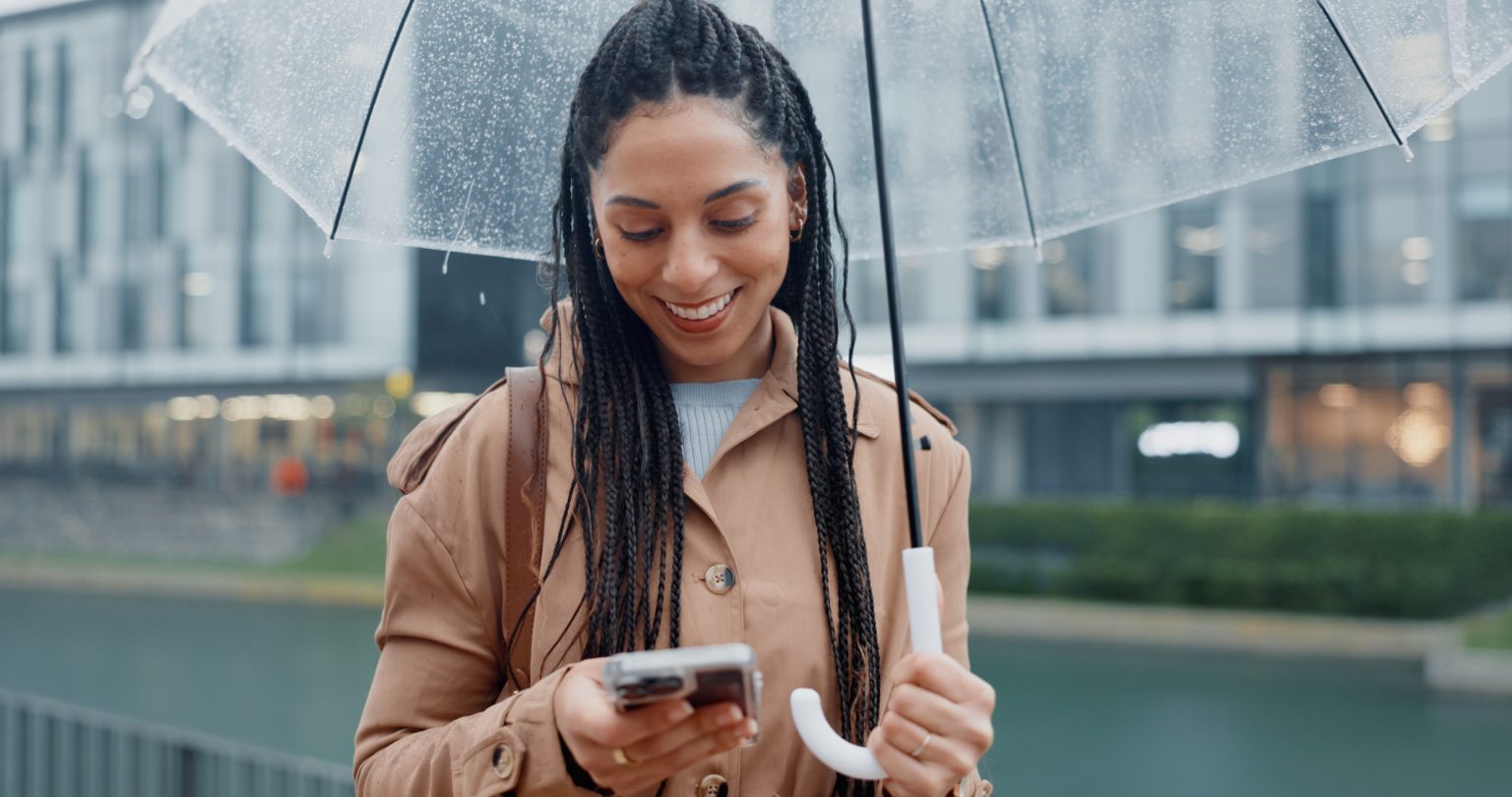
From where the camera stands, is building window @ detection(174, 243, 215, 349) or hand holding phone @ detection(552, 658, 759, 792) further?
building window @ detection(174, 243, 215, 349)

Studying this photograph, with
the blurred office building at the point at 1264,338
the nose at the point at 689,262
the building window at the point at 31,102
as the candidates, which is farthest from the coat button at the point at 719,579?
the building window at the point at 31,102

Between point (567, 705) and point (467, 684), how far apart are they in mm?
343

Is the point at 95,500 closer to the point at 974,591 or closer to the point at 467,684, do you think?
the point at 974,591

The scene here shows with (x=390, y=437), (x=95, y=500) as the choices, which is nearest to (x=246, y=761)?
(x=95, y=500)

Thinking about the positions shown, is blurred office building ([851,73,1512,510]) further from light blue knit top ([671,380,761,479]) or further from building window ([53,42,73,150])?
building window ([53,42,73,150])

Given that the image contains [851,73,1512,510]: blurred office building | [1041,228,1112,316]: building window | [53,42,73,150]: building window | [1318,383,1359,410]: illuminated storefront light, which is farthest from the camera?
[53,42,73,150]: building window

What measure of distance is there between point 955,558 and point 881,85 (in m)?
0.74

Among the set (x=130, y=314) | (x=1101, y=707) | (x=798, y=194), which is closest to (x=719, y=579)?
(x=798, y=194)

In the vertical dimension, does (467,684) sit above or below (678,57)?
below

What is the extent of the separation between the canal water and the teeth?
7.51 metres

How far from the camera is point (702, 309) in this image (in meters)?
1.76

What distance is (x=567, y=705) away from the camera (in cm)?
149

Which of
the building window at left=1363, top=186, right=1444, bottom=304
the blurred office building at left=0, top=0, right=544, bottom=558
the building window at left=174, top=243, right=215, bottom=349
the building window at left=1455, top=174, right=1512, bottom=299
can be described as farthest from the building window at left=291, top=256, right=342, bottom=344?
the building window at left=1455, top=174, right=1512, bottom=299

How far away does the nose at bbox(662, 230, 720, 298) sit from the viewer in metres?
1.67
